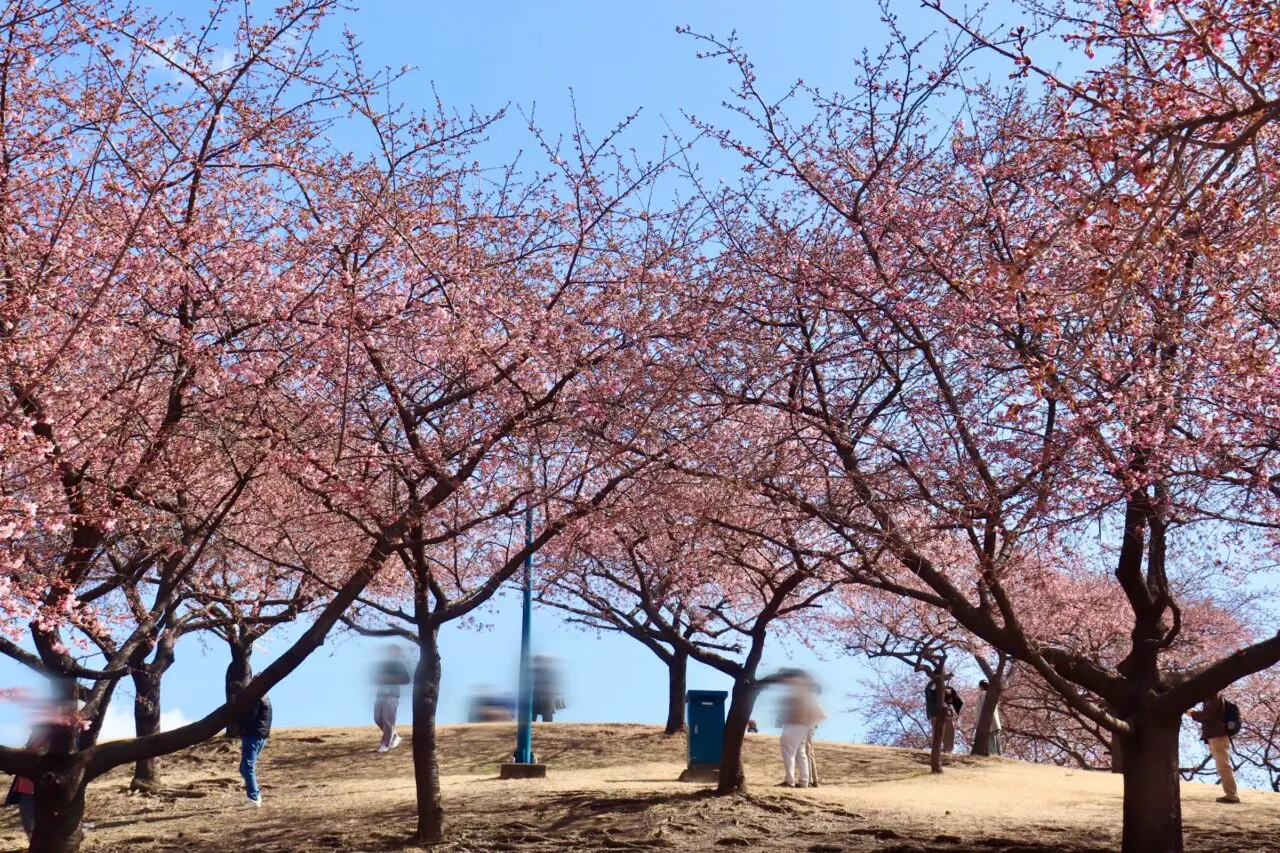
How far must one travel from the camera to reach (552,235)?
11539mm

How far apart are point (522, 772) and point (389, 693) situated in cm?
365

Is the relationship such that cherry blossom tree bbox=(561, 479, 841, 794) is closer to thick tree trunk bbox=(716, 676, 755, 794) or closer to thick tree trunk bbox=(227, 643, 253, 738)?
thick tree trunk bbox=(716, 676, 755, 794)

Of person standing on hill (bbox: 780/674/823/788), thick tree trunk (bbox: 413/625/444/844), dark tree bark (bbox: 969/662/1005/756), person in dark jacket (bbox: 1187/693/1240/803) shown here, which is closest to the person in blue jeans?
thick tree trunk (bbox: 413/625/444/844)

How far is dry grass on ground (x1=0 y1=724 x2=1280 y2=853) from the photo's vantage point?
40.2ft

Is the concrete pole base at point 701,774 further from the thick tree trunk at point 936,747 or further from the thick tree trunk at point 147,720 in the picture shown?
the thick tree trunk at point 147,720

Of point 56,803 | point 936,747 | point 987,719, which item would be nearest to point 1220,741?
point 936,747

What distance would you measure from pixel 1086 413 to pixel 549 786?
28.0 feet

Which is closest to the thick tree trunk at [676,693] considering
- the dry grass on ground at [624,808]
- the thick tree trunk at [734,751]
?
the dry grass on ground at [624,808]

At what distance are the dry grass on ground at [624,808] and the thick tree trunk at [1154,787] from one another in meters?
1.02

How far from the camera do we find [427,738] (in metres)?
12.3

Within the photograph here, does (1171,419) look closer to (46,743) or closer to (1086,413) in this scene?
(1086,413)

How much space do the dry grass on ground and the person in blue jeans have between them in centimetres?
31

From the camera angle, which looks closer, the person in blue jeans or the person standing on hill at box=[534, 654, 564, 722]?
the person in blue jeans

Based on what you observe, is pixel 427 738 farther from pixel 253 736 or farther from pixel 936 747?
pixel 936 747
